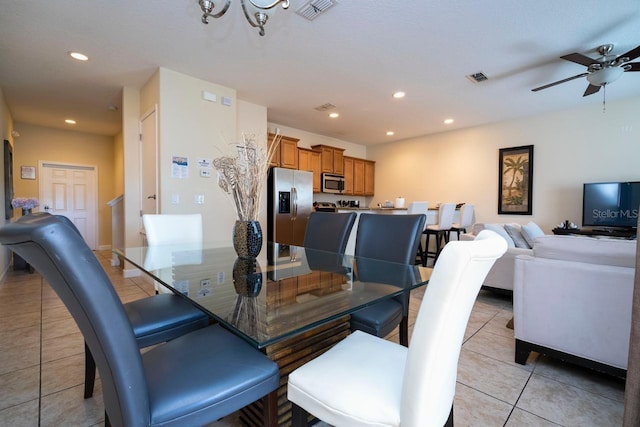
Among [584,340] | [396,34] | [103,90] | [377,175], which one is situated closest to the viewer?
[584,340]

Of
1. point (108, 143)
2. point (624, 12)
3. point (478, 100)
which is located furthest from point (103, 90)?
point (624, 12)

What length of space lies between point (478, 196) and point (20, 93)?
25.1ft

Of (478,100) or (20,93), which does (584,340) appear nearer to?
(478,100)

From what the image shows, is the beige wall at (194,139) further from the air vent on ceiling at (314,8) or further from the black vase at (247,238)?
the black vase at (247,238)

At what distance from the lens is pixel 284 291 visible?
1206mm

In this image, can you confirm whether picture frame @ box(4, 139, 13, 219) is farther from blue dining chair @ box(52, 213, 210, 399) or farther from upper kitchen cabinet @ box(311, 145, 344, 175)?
upper kitchen cabinet @ box(311, 145, 344, 175)

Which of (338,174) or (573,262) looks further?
(338,174)

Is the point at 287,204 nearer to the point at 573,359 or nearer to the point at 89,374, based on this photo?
the point at 89,374

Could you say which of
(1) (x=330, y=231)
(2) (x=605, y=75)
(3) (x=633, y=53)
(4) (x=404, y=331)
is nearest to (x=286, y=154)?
(1) (x=330, y=231)

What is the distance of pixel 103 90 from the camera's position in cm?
391

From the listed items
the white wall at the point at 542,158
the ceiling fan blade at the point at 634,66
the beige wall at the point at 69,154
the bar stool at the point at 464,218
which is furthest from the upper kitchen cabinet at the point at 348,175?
the beige wall at the point at 69,154

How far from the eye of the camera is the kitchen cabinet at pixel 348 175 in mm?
6672

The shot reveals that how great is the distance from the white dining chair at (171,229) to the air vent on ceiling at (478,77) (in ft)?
11.6

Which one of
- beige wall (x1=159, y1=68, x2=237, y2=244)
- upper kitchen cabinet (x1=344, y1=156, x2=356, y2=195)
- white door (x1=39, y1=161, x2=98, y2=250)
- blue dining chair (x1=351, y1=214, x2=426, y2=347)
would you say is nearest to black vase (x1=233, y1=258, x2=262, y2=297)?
blue dining chair (x1=351, y1=214, x2=426, y2=347)
